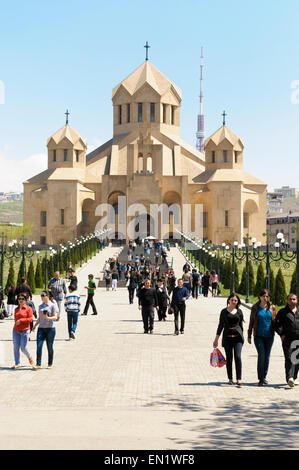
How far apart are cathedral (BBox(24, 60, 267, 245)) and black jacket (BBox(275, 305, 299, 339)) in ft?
164

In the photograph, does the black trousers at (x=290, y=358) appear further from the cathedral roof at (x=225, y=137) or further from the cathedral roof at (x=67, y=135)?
the cathedral roof at (x=67, y=135)

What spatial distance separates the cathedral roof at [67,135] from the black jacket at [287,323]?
5686 cm

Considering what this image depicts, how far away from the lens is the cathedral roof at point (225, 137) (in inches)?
2547

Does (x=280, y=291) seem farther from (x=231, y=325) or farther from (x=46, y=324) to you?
(x=231, y=325)

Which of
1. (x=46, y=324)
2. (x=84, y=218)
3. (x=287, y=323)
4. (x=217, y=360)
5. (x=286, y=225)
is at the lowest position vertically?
(x=217, y=360)

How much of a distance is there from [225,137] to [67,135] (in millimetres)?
15399

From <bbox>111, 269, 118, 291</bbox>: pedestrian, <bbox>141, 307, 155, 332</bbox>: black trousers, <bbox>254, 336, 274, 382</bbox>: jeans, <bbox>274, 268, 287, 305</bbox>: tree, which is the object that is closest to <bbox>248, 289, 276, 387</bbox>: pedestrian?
<bbox>254, 336, 274, 382</bbox>: jeans

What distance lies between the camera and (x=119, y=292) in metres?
30.7

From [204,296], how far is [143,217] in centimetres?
3340

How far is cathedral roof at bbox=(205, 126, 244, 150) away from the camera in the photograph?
64.7 m

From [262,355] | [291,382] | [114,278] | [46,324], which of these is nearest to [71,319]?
[46,324]

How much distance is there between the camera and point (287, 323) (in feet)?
30.3

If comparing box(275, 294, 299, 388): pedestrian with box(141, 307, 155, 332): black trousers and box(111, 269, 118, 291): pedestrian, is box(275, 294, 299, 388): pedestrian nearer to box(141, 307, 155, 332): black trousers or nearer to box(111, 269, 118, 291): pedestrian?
box(141, 307, 155, 332): black trousers

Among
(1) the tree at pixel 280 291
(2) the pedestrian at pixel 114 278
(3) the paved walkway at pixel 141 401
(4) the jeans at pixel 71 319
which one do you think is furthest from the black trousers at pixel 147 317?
(2) the pedestrian at pixel 114 278
